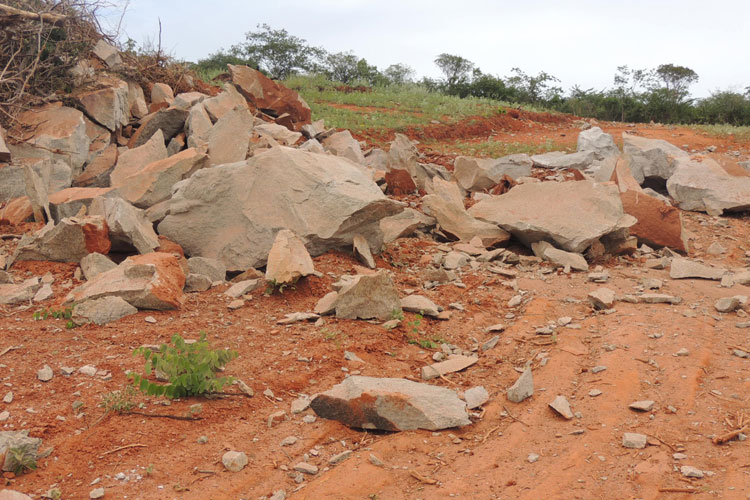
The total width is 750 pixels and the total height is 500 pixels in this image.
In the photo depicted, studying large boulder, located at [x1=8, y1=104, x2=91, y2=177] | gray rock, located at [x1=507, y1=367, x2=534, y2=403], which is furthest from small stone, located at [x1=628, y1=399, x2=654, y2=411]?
large boulder, located at [x1=8, y1=104, x2=91, y2=177]

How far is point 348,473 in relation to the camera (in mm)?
2930

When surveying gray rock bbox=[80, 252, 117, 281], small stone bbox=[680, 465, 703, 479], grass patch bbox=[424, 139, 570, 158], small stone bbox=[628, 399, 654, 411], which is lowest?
small stone bbox=[680, 465, 703, 479]

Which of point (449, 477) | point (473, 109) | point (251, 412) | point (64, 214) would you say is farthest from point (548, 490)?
point (473, 109)

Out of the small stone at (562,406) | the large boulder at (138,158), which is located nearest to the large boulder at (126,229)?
the large boulder at (138,158)

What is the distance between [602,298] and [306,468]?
2929mm

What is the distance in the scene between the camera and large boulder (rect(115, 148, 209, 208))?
6.71 meters

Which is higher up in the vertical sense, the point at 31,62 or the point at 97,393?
the point at 31,62

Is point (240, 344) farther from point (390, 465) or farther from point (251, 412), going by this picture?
point (390, 465)

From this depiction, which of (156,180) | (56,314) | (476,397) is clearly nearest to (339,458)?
(476,397)

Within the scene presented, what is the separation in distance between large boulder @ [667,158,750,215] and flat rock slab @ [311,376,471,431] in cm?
691

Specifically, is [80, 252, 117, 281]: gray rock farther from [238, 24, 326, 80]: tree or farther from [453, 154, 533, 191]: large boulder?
[238, 24, 326, 80]: tree

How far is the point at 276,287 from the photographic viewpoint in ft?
16.9

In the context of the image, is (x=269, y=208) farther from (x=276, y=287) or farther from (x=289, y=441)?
(x=289, y=441)

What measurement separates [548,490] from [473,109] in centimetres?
1462
